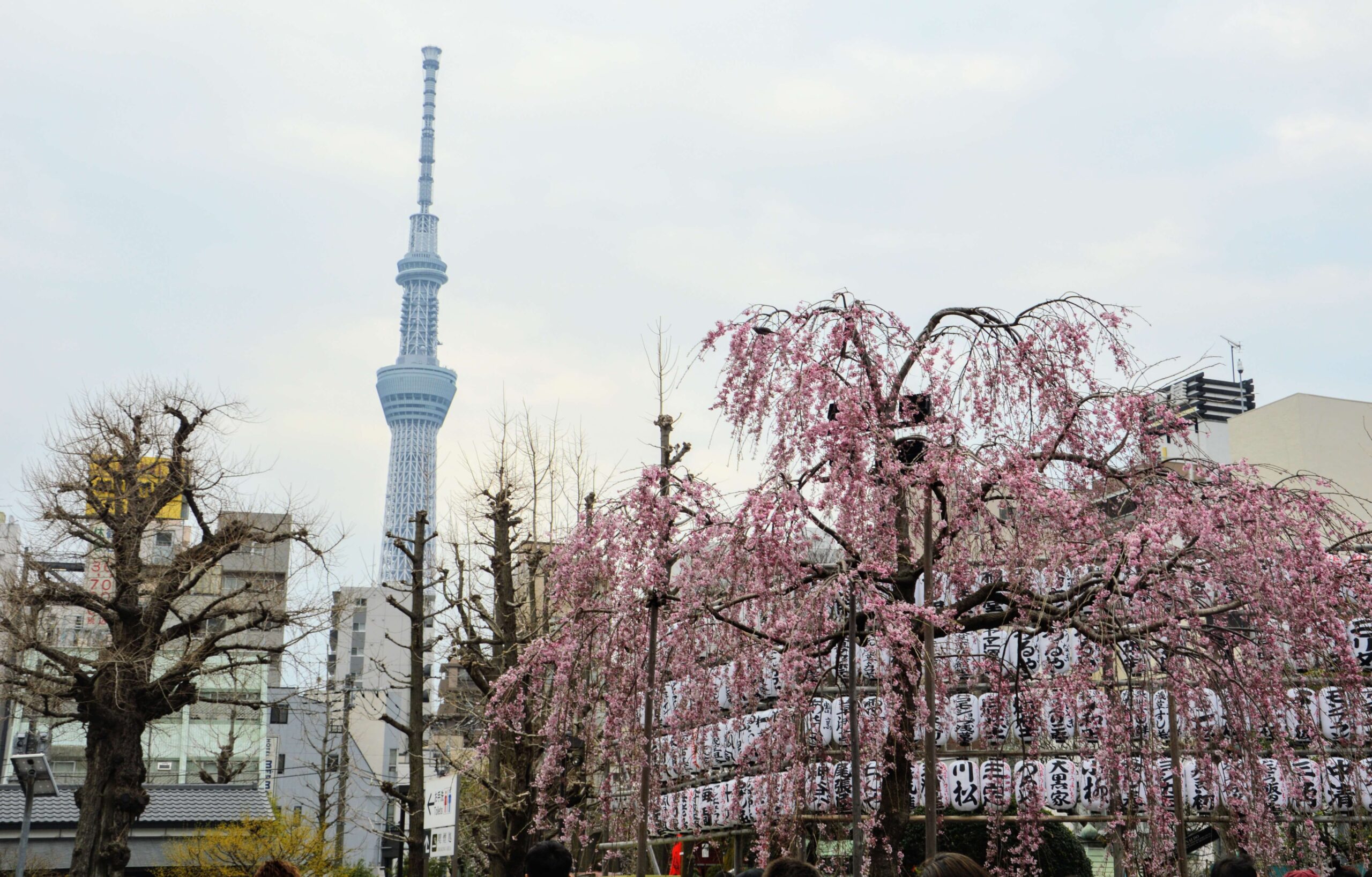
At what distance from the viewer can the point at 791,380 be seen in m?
11.6

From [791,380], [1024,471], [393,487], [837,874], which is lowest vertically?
[837,874]

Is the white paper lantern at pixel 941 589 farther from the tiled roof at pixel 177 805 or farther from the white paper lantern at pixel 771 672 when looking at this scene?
the tiled roof at pixel 177 805

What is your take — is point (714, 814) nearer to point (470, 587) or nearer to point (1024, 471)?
point (470, 587)

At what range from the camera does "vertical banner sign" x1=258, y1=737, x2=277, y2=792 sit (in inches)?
2092

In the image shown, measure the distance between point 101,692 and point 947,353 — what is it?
45.9 ft

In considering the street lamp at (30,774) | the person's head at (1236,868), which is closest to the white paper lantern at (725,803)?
the street lamp at (30,774)

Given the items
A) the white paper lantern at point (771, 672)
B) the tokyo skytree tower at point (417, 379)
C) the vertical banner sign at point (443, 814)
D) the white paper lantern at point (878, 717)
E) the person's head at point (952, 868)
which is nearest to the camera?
the person's head at point (952, 868)

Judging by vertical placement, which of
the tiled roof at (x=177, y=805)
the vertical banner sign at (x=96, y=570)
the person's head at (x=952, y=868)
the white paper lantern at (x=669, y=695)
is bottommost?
the tiled roof at (x=177, y=805)

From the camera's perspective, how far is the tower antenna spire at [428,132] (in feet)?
598

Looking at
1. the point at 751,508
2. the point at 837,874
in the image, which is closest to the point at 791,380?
the point at 751,508

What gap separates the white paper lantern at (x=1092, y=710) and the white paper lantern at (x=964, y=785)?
258 inches

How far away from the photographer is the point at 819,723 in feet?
47.9

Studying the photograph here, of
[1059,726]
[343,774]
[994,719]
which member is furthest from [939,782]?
[343,774]

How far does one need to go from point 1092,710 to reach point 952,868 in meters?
7.26
